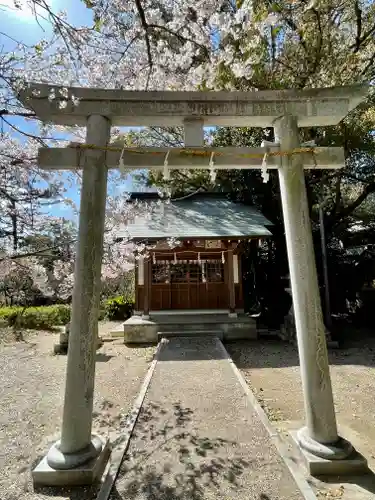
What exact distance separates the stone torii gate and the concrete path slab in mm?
386

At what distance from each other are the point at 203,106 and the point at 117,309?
13.7 metres

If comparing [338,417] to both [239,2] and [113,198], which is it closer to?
[239,2]

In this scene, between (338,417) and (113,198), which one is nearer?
(338,417)

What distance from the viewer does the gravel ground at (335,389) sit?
2.98m

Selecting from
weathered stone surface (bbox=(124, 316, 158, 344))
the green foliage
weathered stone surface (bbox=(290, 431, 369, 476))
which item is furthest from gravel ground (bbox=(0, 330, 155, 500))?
the green foliage

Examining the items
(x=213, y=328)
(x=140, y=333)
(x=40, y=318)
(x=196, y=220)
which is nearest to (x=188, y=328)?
(x=213, y=328)

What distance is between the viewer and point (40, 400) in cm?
576

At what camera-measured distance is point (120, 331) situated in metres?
11.2

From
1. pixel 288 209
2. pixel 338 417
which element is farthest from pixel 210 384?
pixel 288 209

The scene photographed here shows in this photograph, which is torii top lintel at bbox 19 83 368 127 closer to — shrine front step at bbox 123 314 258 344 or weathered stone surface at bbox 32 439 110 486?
weathered stone surface at bbox 32 439 110 486

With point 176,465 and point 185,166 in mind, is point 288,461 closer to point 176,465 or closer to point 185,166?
point 176,465

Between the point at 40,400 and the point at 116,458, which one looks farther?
the point at 40,400

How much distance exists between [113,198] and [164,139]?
18.5 ft

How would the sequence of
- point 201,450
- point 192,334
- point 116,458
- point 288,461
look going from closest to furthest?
point 288,461 < point 116,458 < point 201,450 < point 192,334
